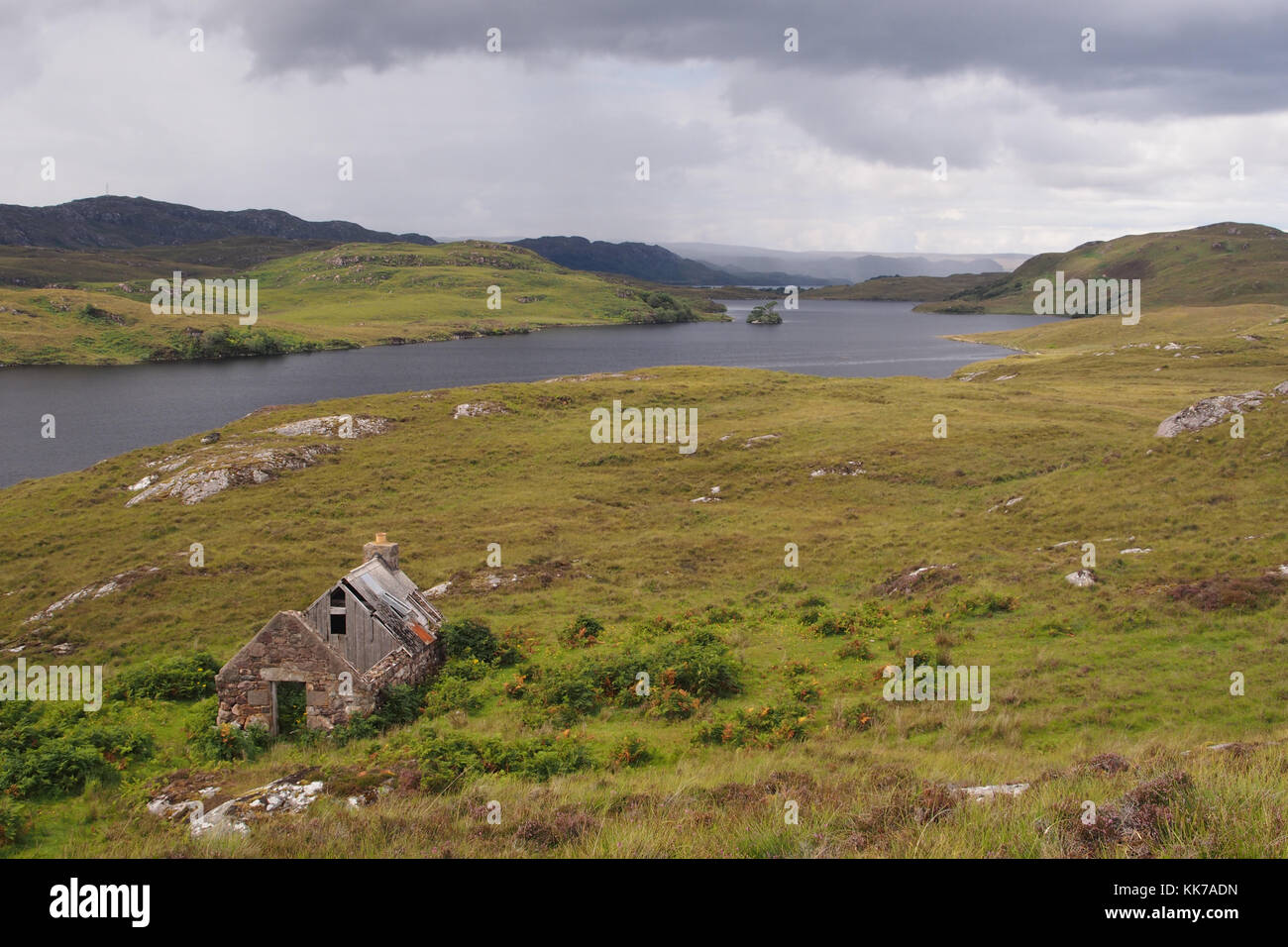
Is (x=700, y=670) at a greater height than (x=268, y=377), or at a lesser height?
lesser

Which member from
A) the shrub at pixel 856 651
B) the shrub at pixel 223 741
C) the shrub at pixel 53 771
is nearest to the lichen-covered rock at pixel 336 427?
the shrub at pixel 223 741

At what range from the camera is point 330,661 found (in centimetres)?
2039

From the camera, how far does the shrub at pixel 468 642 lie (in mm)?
25797

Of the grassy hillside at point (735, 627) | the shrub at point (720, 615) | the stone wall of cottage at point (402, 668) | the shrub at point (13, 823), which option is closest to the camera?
the grassy hillside at point (735, 627)

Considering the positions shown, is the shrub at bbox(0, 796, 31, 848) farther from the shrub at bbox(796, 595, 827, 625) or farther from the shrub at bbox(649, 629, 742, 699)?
the shrub at bbox(796, 595, 827, 625)

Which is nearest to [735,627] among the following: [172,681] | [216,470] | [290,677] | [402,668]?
[402,668]

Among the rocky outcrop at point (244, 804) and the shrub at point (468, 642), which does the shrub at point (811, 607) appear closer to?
the shrub at point (468, 642)

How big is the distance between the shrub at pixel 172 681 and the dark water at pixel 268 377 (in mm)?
60229

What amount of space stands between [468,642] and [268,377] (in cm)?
12834

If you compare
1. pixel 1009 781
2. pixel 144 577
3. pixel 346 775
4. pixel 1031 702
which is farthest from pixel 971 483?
pixel 144 577

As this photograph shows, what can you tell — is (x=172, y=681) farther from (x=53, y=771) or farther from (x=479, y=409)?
(x=479, y=409)

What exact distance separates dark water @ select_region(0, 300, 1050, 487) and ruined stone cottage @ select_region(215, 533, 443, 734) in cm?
6642

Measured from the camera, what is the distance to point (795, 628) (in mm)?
28250
